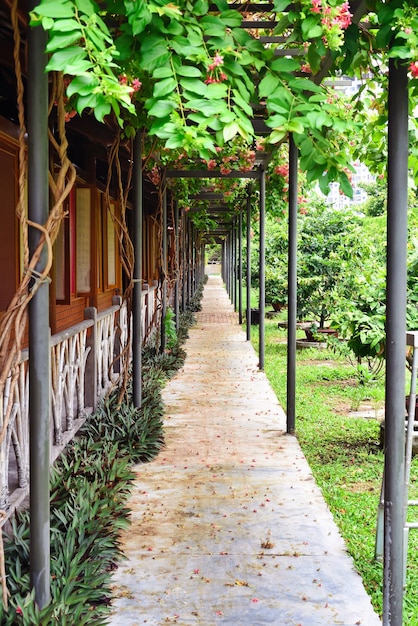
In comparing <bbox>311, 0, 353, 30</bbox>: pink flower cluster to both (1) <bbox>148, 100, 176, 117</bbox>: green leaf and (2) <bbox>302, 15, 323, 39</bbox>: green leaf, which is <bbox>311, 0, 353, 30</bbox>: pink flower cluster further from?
(1) <bbox>148, 100, 176, 117</bbox>: green leaf

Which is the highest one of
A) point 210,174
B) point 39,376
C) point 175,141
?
point 210,174

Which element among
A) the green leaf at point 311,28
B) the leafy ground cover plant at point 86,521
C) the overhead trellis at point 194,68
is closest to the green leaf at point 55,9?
the overhead trellis at point 194,68

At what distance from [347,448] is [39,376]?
3877 mm

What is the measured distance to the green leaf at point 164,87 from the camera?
2053 millimetres

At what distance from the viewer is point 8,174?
5.29 meters

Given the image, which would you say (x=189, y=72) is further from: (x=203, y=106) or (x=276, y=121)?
(x=276, y=121)

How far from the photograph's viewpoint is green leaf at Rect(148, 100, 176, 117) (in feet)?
6.69

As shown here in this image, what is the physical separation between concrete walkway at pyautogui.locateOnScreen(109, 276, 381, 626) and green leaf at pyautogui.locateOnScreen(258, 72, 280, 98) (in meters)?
2.08

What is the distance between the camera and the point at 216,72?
2.21 m

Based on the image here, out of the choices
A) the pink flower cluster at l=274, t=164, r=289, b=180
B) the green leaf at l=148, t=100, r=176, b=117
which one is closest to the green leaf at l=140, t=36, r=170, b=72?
the green leaf at l=148, t=100, r=176, b=117

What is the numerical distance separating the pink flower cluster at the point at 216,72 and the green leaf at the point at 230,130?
217 mm

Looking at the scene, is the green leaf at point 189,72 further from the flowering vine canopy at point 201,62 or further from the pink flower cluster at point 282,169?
the pink flower cluster at point 282,169

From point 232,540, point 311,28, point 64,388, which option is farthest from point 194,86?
point 64,388

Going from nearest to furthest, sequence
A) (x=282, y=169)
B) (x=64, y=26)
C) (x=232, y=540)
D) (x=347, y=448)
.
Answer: (x=64, y=26) → (x=232, y=540) → (x=347, y=448) → (x=282, y=169)
